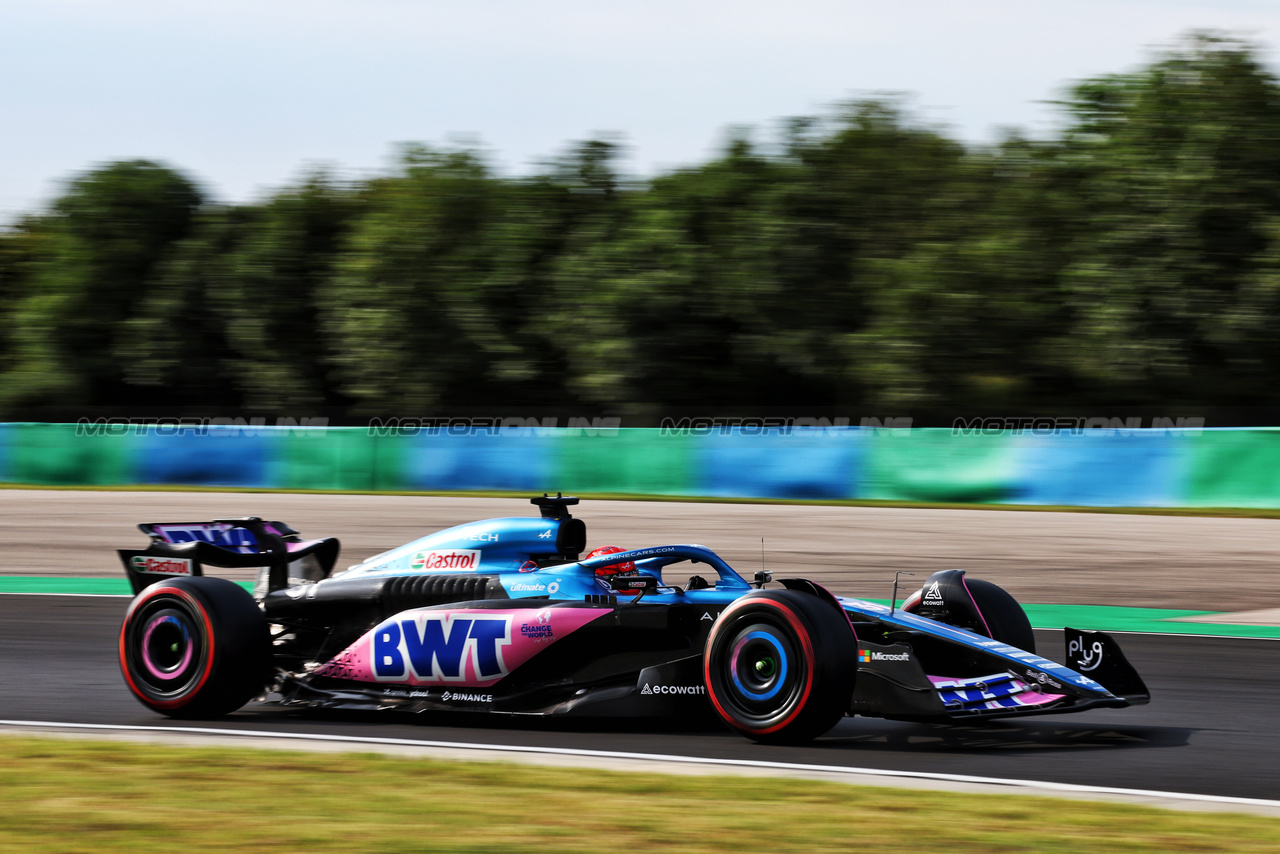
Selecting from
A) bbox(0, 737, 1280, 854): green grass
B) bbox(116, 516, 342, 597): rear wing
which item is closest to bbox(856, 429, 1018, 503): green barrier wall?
bbox(116, 516, 342, 597): rear wing

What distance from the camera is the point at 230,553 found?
7.37 m

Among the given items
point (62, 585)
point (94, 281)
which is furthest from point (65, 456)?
point (94, 281)

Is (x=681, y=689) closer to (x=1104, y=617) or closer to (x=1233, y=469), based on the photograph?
(x=1104, y=617)

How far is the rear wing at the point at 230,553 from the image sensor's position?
23.9 feet

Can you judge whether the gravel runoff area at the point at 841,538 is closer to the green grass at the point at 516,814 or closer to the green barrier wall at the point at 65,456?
the green barrier wall at the point at 65,456

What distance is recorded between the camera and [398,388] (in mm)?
32844

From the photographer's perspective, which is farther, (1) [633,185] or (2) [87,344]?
(2) [87,344]

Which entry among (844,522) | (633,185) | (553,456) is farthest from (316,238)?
(844,522)

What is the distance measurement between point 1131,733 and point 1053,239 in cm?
2259

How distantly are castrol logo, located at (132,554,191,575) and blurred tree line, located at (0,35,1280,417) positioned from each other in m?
21.2

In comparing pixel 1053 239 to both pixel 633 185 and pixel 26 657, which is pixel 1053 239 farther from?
pixel 26 657

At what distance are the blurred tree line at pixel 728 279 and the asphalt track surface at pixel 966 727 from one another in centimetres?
1148

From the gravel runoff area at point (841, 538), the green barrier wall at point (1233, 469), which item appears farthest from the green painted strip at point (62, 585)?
the green barrier wall at point (1233, 469)

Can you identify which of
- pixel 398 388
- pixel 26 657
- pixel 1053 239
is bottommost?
pixel 26 657
